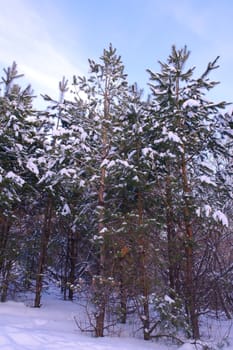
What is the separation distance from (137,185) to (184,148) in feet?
6.18

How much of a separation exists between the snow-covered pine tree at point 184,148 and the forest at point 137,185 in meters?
0.03

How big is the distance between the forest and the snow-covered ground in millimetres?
616

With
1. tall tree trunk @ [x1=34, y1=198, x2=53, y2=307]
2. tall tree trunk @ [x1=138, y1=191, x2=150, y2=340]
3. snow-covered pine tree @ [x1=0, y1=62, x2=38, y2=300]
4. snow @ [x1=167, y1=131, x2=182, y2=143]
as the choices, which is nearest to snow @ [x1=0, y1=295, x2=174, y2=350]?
tall tree trunk @ [x1=138, y1=191, x2=150, y2=340]

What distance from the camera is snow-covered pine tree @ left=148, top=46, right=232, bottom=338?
958 cm

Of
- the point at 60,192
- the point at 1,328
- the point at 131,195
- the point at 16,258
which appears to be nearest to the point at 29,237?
the point at 16,258

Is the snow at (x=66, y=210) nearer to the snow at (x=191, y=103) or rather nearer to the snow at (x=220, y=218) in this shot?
the snow at (x=191, y=103)

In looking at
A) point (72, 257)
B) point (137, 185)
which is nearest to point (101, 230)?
point (137, 185)

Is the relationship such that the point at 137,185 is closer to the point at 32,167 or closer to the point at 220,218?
the point at 220,218

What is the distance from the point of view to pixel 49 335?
306 inches

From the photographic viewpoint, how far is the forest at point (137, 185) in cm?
923

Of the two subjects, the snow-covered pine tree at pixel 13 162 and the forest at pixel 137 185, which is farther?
the snow-covered pine tree at pixel 13 162

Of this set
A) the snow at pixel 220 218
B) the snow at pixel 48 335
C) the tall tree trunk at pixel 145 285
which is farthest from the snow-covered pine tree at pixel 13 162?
the snow at pixel 220 218

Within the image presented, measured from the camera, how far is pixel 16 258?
13.1m

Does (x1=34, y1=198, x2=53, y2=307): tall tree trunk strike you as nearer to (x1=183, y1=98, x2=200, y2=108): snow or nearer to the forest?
the forest
